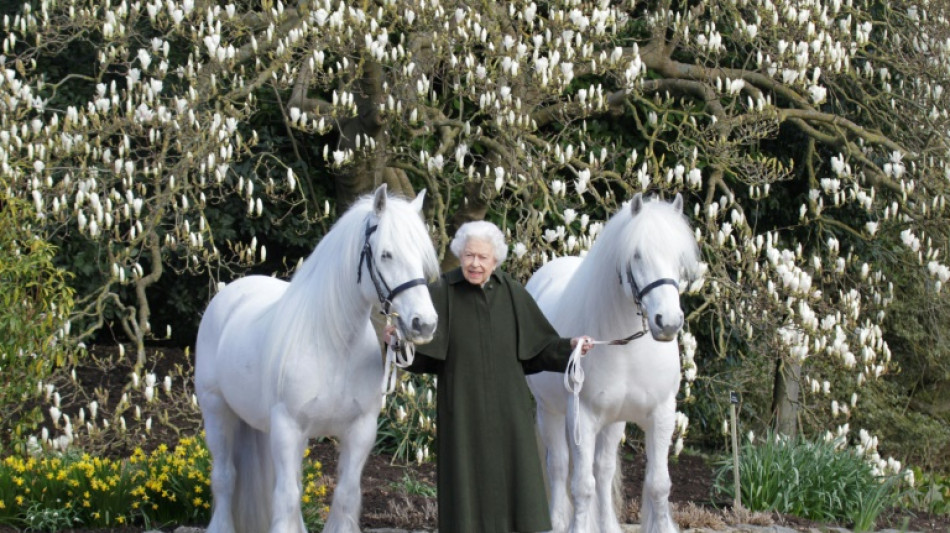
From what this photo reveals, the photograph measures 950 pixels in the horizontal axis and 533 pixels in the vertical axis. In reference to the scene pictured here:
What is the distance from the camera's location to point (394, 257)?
192 inches

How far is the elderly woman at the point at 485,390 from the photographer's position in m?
4.98

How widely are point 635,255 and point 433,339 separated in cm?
97

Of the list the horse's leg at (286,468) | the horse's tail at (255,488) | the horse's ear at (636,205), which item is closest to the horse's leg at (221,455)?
the horse's tail at (255,488)

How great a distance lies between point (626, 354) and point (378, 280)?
135 centimetres

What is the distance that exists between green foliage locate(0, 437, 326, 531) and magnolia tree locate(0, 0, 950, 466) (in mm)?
1546

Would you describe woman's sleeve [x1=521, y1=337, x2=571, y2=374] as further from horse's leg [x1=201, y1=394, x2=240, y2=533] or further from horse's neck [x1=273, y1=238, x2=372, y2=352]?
horse's leg [x1=201, y1=394, x2=240, y2=533]

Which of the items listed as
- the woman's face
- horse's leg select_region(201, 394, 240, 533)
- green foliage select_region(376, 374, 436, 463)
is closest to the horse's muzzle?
the woman's face

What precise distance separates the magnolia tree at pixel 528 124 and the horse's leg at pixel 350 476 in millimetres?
3000

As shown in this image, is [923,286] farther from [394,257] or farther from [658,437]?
[394,257]

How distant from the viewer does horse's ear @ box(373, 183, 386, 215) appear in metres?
4.98

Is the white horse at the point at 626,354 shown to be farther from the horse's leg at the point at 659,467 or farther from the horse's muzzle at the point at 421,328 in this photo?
the horse's muzzle at the point at 421,328

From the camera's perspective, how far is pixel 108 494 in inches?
269

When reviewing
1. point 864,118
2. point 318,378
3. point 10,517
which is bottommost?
point 10,517

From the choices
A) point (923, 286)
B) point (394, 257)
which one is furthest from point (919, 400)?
point (394, 257)
